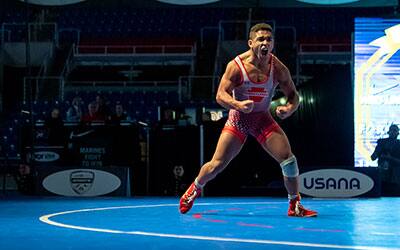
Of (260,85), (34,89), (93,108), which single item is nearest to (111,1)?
(34,89)

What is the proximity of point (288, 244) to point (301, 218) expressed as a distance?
1.92 meters

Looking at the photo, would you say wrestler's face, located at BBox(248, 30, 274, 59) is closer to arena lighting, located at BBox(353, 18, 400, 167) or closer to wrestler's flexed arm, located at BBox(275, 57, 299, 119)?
wrestler's flexed arm, located at BBox(275, 57, 299, 119)

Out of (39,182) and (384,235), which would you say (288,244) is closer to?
(384,235)

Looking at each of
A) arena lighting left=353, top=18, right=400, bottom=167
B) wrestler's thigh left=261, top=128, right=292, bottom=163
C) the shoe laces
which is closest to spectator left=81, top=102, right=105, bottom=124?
→ arena lighting left=353, top=18, right=400, bottom=167

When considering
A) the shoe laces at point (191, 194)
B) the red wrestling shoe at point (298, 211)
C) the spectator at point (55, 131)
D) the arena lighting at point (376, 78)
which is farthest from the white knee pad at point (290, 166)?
the arena lighting at point (376, 78)

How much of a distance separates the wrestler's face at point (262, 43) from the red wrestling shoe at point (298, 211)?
3.98 ft

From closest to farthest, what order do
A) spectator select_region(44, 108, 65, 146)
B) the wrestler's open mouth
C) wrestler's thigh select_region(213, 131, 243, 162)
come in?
the wrestler's open mouth, wrestler's thigh select_region(213, 131, 243, 162), spectator select_region(44, 108, 65, 146)

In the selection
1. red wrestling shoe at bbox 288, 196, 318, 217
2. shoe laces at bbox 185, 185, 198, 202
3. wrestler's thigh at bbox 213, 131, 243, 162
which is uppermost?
wrestler's thigh at bbox 213, 131, 243, 162

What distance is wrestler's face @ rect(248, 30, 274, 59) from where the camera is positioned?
565 cm

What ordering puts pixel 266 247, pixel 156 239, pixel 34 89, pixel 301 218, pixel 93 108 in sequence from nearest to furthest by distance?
pixel 266 247, pixel 156 239, pixel 301 218, pixel 93 108, pixel 34 89

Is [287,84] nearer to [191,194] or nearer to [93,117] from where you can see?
[191,194]

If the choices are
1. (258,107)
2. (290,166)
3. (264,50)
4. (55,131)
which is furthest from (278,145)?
(55,131)

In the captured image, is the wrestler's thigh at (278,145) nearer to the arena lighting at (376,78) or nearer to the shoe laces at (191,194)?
the shoe laces at (191,194)

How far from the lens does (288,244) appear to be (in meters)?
3.50
